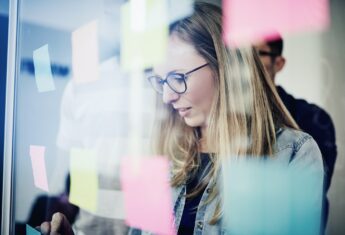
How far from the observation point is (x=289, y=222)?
90 centimetres

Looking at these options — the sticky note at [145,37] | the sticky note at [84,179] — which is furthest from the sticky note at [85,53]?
the sticky note at [84,179]

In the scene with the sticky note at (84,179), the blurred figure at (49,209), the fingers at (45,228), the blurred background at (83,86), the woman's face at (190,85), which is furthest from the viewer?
the fingers at (45,228)

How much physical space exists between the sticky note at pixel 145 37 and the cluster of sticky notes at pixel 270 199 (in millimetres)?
428

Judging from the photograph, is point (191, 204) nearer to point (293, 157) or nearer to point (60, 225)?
point (293, 157)

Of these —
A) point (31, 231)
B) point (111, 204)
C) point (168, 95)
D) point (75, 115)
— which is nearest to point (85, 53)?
point (75, 115)

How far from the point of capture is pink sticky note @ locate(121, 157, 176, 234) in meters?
1.11

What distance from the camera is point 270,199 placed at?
913 millimetres

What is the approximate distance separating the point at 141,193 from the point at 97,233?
285 millimetres

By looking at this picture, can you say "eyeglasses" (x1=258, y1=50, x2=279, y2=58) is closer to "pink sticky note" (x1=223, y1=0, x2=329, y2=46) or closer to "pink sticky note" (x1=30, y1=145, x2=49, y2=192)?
"pink sticky note" (x1=223, y1=0, x2=329, y2=46)

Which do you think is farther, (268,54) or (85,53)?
(85,53)

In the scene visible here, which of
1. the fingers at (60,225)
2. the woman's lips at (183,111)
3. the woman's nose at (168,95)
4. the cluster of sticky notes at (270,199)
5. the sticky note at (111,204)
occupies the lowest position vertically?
the fingers at (60,225)

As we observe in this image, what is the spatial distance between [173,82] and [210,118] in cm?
16

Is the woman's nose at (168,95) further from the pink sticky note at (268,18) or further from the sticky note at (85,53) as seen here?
the sticky note at (85,53)

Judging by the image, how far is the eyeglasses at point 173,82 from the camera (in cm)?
107
